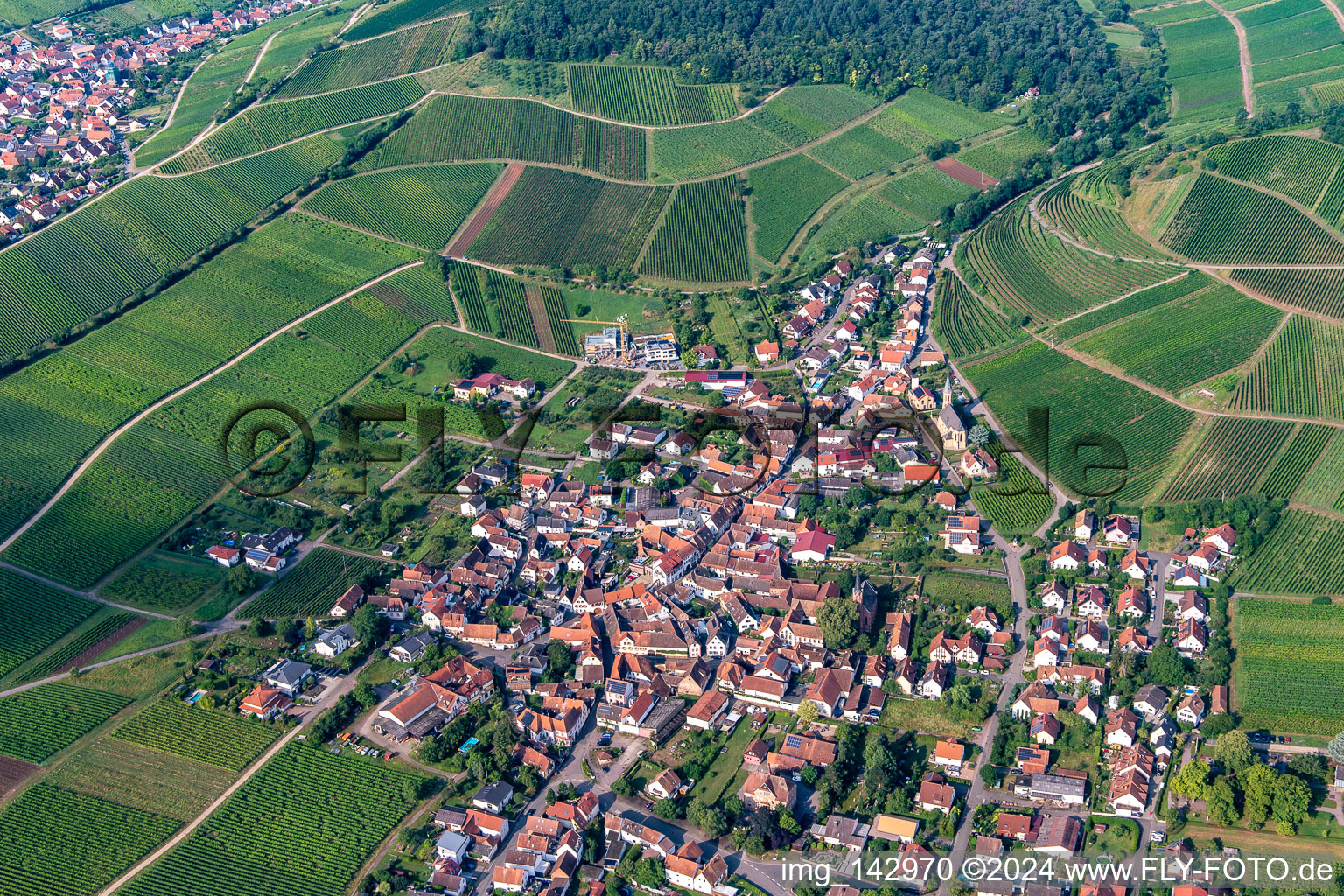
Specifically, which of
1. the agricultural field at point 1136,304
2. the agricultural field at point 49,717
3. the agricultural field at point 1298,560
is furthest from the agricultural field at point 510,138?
the agricultural field at point 1298,560

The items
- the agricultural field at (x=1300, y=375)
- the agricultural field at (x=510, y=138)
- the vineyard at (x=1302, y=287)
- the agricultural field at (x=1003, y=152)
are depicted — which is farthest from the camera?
the agricultural field at (x=1003, y=152)

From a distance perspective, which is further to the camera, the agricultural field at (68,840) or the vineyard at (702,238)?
the vineyard at (702,238)

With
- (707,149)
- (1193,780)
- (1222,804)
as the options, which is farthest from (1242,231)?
(1222,804)

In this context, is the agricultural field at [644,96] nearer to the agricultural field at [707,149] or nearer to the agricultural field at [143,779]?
the agricultural field at [707,149]

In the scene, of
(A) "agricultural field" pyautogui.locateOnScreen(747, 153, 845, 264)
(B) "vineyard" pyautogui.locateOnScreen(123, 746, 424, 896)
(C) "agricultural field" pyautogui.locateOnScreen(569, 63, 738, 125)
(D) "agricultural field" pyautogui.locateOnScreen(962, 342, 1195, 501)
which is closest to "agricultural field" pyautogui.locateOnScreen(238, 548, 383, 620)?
(B) "vineyard" pyautogui.locateOnScreen(123, 746, 424, 896)

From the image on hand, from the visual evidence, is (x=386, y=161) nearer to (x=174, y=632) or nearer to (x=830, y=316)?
(x=830, y=316)

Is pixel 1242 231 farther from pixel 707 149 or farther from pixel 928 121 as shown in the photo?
pixel 707 149
